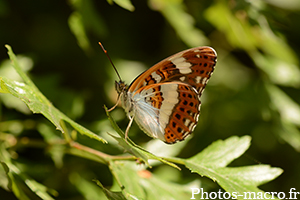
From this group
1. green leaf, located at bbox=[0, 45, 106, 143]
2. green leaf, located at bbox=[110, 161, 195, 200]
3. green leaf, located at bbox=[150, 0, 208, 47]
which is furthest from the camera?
green leaf, located at bbox=[150, 0, 208, 47]

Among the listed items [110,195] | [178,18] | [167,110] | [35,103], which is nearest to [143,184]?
[167,110]

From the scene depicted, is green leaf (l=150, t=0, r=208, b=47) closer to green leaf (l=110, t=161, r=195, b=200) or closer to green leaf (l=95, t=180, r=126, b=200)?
green leaf (l=110, t=161, r=195, b=200)

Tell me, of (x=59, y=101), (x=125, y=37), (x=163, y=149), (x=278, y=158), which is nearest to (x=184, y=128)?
(x=163, y=149)

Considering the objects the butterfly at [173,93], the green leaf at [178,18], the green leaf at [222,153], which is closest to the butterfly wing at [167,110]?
the butterfly at [173,93]

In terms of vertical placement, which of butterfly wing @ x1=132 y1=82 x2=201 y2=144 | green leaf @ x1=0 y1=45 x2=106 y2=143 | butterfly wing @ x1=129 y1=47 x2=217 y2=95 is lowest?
butterfly wing @ x1=132 y1=82 x2=201 y2=144

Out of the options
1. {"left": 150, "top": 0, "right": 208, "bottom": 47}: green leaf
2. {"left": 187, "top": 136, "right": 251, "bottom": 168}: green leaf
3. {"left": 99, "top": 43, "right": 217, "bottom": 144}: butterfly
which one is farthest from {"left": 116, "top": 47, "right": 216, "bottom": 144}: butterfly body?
{"left": 150, "top": 0, "right": 208, "bottom": 47}: green leaf

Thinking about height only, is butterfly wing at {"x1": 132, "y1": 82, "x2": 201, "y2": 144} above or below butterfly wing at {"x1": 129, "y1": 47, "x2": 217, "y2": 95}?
below

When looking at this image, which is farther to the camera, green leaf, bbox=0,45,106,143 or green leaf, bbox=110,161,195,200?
green leaf, bbox=110,161,195,200

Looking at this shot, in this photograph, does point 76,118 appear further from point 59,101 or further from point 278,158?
point 278,158

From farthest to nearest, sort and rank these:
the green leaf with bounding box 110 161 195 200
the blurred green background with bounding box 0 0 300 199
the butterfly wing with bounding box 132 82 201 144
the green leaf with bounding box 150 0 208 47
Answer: the green leaf with bounding box 150 0 208 47 → the blurred green background with bounding box 0 0 300 199 → the butterfly wing with bounding box 132 82 201 144 → the green leaf with bounding box 110 161 195 200
